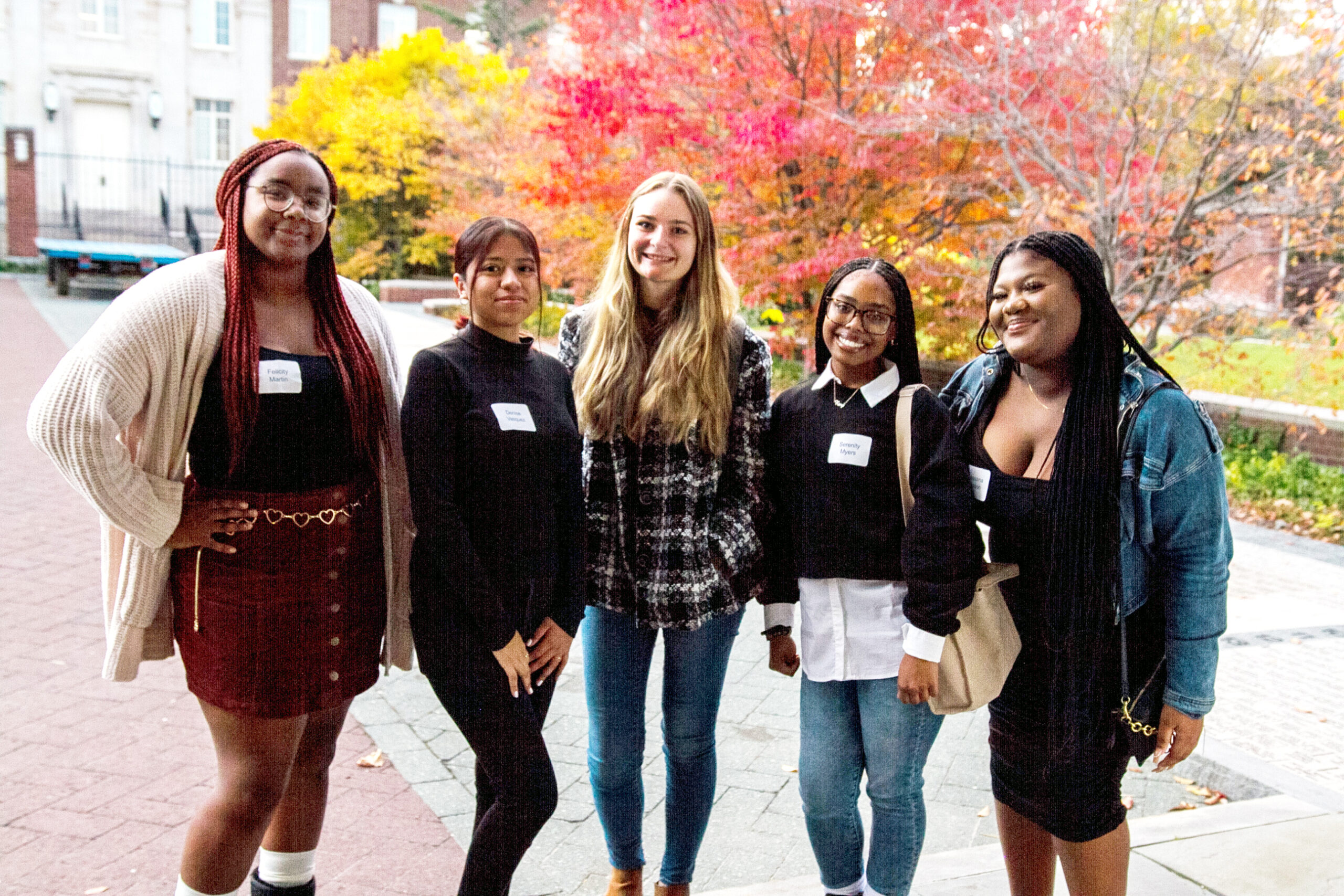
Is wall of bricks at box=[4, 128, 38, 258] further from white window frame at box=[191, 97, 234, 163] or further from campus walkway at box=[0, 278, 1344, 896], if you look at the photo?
campus walkway at box=[0, 278, 1344, 896]

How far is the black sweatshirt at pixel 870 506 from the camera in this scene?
8.07 feet

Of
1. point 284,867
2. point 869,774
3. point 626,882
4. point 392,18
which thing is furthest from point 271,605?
point 392,18

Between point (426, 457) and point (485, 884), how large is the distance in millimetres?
1012

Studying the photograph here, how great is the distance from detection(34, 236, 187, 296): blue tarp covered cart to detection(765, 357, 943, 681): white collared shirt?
2111 centimetres

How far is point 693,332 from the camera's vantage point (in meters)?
2.88

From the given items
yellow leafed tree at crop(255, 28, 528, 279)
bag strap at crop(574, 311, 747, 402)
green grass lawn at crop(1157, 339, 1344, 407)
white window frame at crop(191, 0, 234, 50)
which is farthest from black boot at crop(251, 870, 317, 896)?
white window frame at crop(191, 0, 234, 50)

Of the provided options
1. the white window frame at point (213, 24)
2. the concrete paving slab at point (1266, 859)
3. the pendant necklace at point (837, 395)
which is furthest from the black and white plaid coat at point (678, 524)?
the white window frame at point (213, 24)

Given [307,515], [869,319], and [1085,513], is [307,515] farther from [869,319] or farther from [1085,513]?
[1085,513]

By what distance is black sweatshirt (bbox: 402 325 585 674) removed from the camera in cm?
243

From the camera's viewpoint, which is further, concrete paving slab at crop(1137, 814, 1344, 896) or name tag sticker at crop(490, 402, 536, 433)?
concrete paving slab at crop(1137, 814, 1344, 896)

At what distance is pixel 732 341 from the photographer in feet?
9.74

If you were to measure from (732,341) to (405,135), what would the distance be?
19666 millimetres

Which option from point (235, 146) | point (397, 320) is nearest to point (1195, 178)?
point (397, 320)

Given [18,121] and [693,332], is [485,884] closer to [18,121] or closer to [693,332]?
[693,332]
